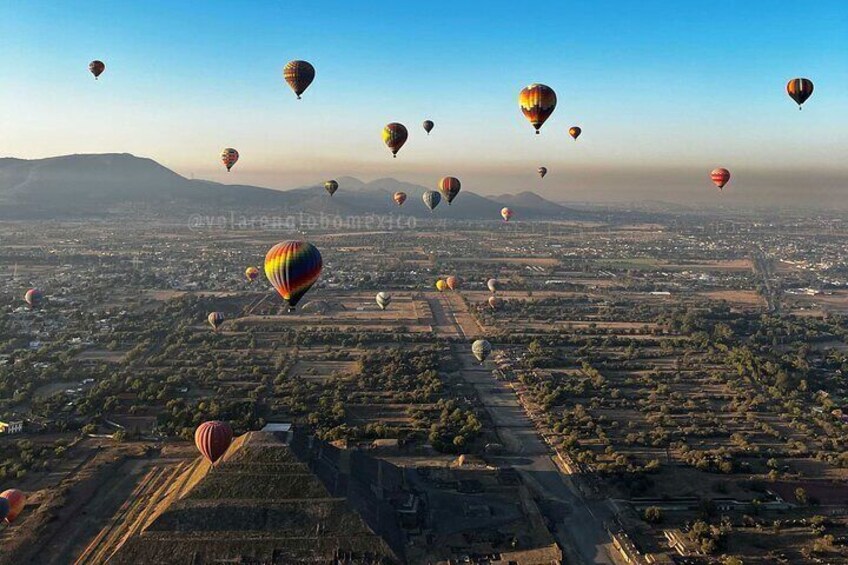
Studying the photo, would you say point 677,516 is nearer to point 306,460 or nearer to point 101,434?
point 306,460

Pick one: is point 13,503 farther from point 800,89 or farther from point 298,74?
point 800,89

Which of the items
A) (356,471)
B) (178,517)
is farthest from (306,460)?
(178,517)

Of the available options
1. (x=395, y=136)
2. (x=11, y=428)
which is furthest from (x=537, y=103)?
(x=11, y=428)

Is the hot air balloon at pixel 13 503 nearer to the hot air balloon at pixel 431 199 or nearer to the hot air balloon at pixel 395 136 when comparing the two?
the hot air balloon at pixel 395 136

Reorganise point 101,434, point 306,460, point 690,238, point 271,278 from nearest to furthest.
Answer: point 306,460, point 271,278, point 101,434, point 690,238

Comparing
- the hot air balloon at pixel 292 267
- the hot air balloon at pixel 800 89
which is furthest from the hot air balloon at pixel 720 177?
the hot air balloon at pixel 292 267

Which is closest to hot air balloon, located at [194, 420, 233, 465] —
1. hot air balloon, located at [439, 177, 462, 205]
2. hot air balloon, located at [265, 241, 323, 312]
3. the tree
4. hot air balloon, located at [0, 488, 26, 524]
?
hot air balloon, located at [265, 241, 323, 312]
